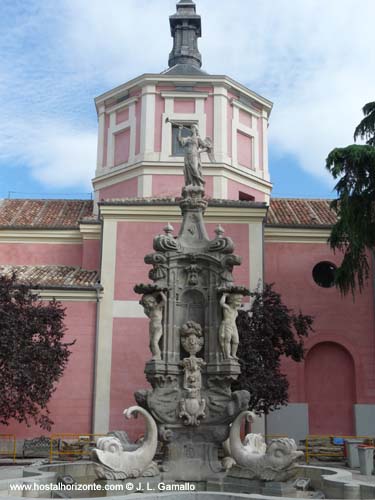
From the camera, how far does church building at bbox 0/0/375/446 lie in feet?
74.4

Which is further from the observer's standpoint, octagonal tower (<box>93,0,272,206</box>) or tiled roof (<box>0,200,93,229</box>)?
tiled roof (<box>0,200,93,229</box>)

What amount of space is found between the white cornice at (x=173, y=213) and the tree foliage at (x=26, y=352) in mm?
5404

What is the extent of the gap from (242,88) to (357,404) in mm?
14514

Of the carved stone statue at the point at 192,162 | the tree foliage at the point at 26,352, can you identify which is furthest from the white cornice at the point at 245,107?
the carved stone statue at the point at 192,162

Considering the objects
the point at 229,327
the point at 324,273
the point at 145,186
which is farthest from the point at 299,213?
the point at 229,327

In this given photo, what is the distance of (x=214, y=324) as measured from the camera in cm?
1220

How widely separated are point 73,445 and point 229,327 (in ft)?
34.8

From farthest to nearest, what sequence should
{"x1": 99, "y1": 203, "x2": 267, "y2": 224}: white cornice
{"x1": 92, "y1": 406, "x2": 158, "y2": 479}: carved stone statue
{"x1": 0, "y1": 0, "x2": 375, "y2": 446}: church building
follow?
{"x1": 99, "y1": 203, "x2": 267, "y2": 224}: white cornice, {"x1": 0, "y1": 0, "x2": 375, "y2": 446}: church building, {"x1": 92, "y1": 406, "x2": 158, "y2": 479}: carved stone statue

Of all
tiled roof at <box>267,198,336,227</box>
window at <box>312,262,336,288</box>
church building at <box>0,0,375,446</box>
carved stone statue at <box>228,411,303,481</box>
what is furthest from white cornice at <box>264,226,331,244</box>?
carved stone statue at <box>228,411,303,481</box>

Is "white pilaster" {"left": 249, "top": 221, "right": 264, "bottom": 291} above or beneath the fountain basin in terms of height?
above

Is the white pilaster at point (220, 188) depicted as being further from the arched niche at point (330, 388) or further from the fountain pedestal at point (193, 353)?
the fountain pedestal at point (193, 353)

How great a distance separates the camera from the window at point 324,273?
25.5 m

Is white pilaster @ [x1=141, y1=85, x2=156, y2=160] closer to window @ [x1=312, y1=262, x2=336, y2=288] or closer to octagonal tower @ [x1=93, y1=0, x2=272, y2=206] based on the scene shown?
octagonal tower @ [x1=93, y1=0, x2=272, y2=206]

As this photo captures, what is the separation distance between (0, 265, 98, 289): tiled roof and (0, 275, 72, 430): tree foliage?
3294mm
